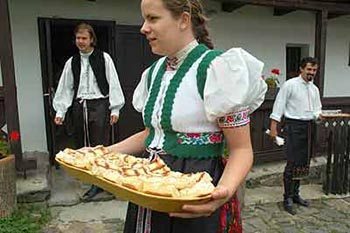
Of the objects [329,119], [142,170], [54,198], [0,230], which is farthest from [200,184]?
[329,119]

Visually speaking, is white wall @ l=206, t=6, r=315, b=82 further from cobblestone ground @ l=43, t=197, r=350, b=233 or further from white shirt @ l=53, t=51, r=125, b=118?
cobblestone ground @ l=43, t=197, r=350, b=233

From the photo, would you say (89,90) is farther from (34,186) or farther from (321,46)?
(321,46)

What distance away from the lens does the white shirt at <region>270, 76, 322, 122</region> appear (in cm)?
395

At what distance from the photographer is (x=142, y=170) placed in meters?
1.09

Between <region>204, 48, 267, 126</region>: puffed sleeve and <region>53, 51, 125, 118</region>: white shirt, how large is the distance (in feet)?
8.62

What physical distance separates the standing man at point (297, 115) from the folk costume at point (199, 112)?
2866 mm

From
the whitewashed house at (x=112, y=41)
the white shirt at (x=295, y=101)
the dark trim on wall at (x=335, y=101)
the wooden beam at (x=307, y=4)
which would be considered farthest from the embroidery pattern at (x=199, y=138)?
the dark trim on wall at (x=335, y=101)

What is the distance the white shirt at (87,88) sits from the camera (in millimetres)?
3660

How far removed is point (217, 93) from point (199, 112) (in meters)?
0.09

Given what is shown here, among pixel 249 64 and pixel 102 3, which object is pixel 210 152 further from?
pixel 102 3

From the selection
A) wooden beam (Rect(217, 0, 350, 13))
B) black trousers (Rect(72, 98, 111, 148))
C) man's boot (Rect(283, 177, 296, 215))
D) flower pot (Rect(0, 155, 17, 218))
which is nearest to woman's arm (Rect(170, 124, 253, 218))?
flower pot (Rect(0, 155, 17, 218))

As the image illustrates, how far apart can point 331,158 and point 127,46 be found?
2717mm

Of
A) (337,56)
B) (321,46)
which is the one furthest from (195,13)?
(337,56)

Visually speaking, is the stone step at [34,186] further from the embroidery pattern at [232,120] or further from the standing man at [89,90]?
the embroidery pattern at [232,120]
